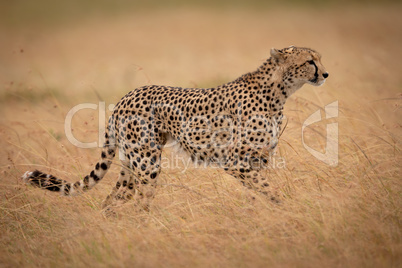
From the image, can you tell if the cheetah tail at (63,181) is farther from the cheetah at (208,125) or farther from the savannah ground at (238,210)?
the savannah ground at (238,210)

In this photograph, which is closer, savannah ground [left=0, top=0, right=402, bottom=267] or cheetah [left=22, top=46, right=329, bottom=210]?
savannah ground [left=0, top=0, right=402, bottom=267]

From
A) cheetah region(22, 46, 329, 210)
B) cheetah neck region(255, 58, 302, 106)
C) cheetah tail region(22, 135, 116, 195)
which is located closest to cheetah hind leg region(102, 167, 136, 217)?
cheetah region(22, 46, 329, 210)

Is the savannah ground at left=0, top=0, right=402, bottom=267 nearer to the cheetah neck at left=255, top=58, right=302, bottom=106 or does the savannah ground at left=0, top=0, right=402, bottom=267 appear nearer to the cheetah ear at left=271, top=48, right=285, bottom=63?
the cheetah neck at left=255, top=58, right=302, bottom=106

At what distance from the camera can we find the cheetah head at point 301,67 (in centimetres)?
403

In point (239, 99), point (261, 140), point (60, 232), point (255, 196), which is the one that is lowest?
point (60, 232)

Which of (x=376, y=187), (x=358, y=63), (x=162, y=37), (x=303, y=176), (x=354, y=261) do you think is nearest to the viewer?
(x=354, y=261)

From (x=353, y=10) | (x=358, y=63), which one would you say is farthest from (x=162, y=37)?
(x=358, y=63)

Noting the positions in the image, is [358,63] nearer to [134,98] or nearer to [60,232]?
[134,98]

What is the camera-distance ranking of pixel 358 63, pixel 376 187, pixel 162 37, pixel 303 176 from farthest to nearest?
pixel 162 37 → pixel 358 63 → pixel 303 176 → pixel 376 187

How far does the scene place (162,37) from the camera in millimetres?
18984

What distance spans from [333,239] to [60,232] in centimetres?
199

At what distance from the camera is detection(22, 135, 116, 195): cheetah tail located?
409 centimetres

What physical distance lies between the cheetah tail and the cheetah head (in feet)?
5.35

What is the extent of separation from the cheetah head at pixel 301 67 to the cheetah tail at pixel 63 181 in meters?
1.63
